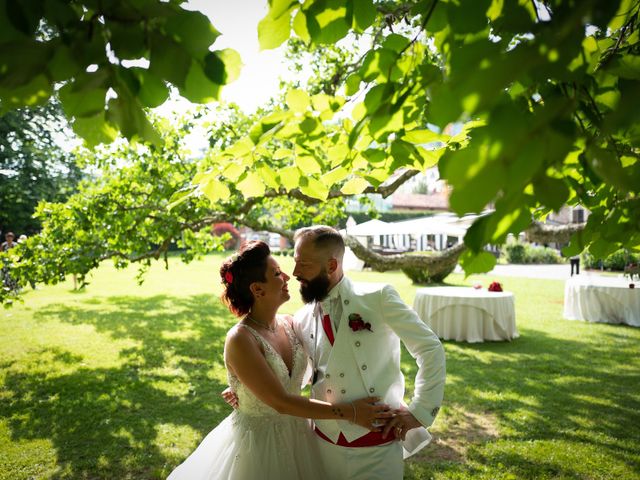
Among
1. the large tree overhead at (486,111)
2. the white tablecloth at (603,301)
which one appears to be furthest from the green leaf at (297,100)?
the white tablecloth at (603,301)

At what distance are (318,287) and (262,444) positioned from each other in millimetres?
1022

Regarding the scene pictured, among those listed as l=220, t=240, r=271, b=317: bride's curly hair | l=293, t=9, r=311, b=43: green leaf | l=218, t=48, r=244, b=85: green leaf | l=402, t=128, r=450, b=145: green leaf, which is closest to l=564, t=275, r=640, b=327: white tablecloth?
l=220, t=240, r=271, b=317: bride's curly hair

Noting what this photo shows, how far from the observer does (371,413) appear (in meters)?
2.27

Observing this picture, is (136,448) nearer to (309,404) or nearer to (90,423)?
(90,423)

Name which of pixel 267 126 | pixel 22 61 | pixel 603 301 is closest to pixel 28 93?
pixel 22 61

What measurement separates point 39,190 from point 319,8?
31.7m

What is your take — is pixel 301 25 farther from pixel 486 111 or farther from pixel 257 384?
pixel 257 384

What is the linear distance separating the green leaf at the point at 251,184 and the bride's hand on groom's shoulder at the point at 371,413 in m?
1.24

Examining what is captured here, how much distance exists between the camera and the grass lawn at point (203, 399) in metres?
4.65

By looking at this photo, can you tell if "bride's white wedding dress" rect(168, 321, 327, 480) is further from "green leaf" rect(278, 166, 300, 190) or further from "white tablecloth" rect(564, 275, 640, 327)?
"white tablecloth" rect(564, 275, 640, 327)

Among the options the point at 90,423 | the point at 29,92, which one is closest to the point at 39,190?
the point at 90,423

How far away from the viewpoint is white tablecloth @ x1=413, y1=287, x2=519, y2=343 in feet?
33.3

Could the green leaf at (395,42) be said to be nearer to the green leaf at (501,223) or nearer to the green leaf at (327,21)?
the green leaf at (327,21)

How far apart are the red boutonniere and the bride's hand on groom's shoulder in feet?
1.22
